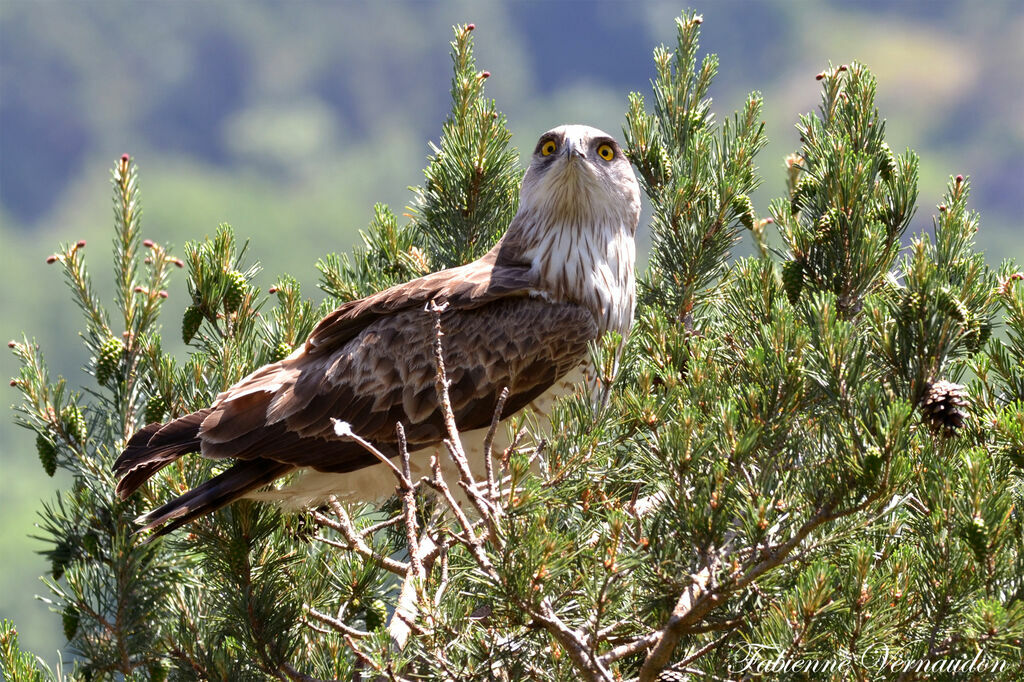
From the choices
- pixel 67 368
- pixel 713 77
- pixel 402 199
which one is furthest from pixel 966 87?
pixel 713 77

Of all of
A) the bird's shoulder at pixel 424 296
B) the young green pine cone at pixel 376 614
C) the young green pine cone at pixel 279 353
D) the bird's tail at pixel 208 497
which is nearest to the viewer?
the bird's tail at pixel 208 497

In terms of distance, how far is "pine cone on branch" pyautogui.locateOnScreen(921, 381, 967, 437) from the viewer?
2.86 metres

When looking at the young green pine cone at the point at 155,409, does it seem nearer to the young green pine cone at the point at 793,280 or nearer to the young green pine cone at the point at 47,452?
the young green pine cone at the point at 47,452

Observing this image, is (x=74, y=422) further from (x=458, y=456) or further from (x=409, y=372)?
(x=458, y=456)

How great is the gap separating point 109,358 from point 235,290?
1.89ft

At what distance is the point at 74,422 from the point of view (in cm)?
418

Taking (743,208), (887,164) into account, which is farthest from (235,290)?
(887,164)

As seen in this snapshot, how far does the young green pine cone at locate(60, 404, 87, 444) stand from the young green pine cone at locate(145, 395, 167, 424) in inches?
10.0

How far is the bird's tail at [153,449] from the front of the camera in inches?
149

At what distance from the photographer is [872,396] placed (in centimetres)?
253

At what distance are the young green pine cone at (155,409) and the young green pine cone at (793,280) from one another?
2.51 meters

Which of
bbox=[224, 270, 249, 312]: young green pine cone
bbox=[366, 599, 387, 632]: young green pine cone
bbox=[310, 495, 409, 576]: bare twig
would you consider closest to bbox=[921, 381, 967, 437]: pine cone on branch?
bbox=[310, 495, 409, 576]: bare twig

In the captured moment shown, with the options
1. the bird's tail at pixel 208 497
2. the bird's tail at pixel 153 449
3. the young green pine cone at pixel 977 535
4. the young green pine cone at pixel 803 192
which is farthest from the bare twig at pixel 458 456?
the young green pine cone at pixel 803 192

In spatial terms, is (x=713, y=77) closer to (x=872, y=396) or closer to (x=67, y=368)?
(x=872, y=396)
